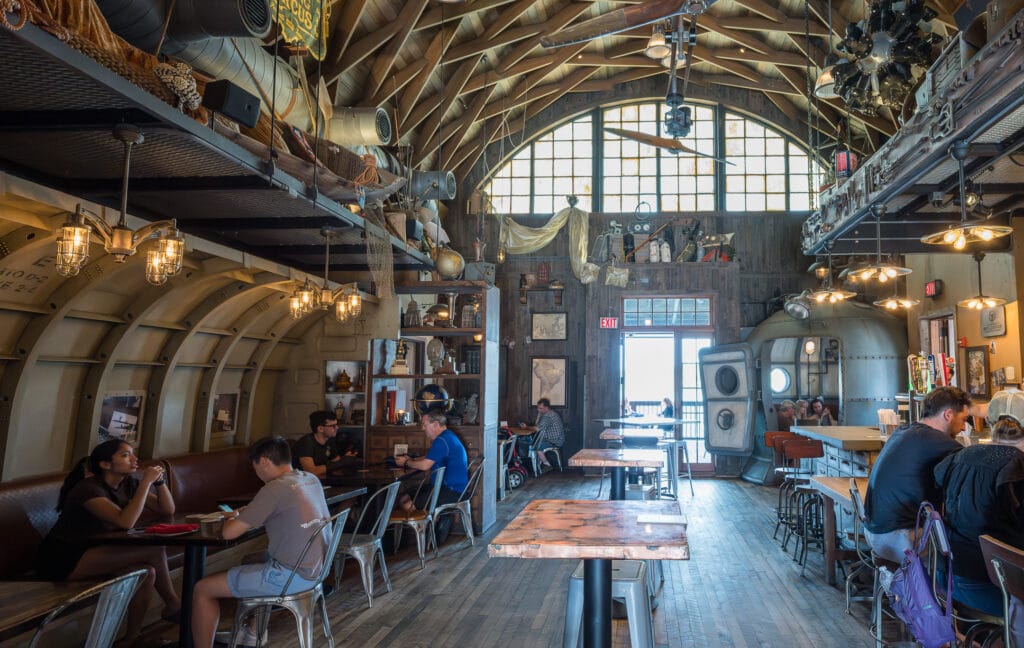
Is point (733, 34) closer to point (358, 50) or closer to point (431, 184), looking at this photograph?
point (431, 184)

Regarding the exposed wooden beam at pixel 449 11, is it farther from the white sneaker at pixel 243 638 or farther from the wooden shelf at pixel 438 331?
the white sneaker at pixel 243 638

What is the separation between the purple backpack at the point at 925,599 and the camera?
3.32m

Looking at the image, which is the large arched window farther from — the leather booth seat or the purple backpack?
the purple backpack

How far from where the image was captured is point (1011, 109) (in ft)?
13.9

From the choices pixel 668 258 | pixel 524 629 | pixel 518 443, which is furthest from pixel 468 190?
pixel 524 629

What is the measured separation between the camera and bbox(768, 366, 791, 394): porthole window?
1175 cm

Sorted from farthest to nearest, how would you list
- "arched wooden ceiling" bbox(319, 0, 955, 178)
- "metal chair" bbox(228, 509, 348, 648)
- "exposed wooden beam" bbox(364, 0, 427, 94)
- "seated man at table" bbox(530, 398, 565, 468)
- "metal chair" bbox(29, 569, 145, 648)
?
"seated man at table" bbox(530, 398, 565, 468), "arched wooden ceiling" bbox(319, 0, 955, 178), "exposed wooden beam" bbox(364, 0, 427, 94), "metal chair" bbox(228, 509, 348, 648), "metal chair" bbox(29, 569, 145, 648)

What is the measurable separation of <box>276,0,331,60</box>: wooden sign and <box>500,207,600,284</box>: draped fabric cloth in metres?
7.45

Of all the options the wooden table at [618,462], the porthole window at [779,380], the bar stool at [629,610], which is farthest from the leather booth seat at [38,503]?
the porthole window at [779,380]

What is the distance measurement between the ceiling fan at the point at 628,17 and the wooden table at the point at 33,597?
16.5 feet

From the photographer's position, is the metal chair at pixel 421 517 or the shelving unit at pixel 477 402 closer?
the metal chair at pixel 421 517

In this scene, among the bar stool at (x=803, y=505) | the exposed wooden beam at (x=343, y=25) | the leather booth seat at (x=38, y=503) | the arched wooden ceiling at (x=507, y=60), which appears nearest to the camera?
the leather booth seat at (x=38, y=503)

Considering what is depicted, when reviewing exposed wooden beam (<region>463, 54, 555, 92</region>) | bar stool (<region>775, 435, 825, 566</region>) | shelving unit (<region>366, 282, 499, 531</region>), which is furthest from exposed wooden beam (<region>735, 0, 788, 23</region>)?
bar stool (<region>775, 435, 825, 566</region>)

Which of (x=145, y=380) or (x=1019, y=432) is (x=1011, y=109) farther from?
(x=145, y=380)
